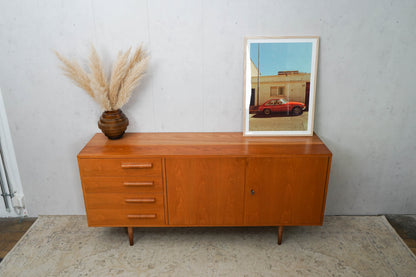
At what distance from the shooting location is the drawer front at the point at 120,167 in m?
2.13

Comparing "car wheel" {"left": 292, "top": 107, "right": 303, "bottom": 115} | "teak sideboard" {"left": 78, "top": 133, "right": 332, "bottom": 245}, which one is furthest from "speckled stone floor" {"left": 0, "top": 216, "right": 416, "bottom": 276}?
"car wheel" {"left": 292, "top": 107, "right": 303, "bottom": 115}

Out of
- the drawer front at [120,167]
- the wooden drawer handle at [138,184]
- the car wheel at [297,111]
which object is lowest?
the wooden drawer handle at [138,184]

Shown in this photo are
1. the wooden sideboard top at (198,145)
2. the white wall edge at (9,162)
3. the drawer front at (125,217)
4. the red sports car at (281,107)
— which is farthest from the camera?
the white wall edge at (9,162)

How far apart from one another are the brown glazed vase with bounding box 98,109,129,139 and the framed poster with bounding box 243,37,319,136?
2.89 ft

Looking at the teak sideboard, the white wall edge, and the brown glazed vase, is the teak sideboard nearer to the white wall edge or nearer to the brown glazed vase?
the brown glazed vase

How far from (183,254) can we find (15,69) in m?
1.78

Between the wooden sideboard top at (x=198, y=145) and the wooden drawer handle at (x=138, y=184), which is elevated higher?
the wooden sideboard top at (x=198, y=145)

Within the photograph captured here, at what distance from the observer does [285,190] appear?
7.20 ft

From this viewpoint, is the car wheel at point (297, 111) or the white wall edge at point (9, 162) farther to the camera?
the white wall edge at point (9, 162)

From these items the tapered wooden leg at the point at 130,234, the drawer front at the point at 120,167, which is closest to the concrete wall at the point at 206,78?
the drawer front at the point at 120,167

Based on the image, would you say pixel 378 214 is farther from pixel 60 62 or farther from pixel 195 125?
pixel 60 62

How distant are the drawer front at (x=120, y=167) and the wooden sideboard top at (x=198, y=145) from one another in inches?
1.6

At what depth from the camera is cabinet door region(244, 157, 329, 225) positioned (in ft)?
6.98

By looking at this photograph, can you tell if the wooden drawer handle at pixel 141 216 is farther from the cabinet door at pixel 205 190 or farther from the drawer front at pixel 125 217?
the cabinet door at pixel 205 190
